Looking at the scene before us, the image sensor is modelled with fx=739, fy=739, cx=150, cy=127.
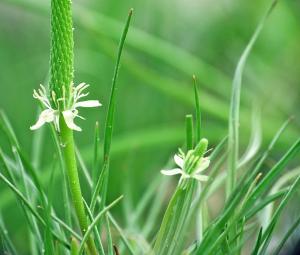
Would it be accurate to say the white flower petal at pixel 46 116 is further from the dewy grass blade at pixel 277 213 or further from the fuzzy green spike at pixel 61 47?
the dewy grass blade at pixel 277 213

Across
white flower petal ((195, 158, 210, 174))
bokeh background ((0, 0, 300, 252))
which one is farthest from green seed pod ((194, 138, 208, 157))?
bokeh background ((0, 0, 300, 252))

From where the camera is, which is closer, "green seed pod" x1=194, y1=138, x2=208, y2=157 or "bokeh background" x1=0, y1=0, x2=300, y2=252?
"green seed pod" x1=194, y1=138, x2=208, y2=157

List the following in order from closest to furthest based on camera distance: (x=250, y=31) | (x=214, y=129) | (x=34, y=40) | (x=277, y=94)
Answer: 1. (x=214, y=129)
2. (x=277, y=94)
3. (x=250, y=31)
4. (x=34, y=40)

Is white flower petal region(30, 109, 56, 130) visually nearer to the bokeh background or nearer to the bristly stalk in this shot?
the bristly stalk

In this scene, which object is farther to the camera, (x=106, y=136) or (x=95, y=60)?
(x=95, y=60)

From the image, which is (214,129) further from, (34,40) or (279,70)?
(34,40)

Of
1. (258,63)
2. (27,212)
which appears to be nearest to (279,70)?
(258,63)

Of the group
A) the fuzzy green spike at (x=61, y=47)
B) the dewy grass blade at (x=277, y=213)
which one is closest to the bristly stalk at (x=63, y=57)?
the fuzzy green spike at (x=61, y=47)

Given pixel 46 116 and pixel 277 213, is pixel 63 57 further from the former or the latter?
pixel 277 213
